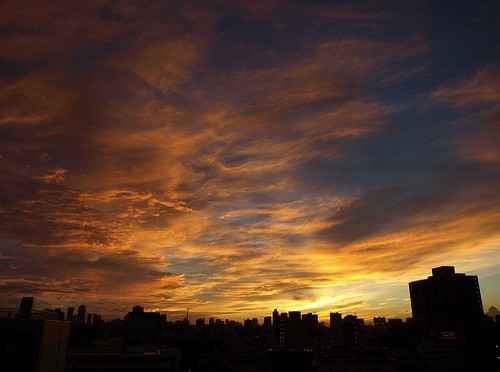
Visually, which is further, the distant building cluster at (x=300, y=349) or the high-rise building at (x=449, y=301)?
the high-rise building at (x=449, y=301)

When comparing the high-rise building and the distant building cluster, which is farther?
the high-rise building

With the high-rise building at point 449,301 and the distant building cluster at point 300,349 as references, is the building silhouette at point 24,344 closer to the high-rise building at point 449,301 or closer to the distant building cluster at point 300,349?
the distant building cluster at point 300,349

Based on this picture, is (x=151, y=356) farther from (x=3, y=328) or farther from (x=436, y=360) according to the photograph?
(x=436, y=360)

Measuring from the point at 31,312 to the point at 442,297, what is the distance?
554 ft

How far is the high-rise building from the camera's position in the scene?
15400cm

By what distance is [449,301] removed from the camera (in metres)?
156

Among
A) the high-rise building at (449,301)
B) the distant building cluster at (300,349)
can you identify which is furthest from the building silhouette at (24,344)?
Answer: the high-rise building at (449,301)

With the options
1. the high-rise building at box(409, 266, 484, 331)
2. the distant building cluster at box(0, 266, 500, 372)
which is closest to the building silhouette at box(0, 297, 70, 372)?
the distant building cluster at box(0, 266, 500, 372)

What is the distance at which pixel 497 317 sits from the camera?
19125cm

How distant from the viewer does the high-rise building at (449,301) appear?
154000 millimetres

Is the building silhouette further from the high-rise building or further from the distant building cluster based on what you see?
the high-rise building

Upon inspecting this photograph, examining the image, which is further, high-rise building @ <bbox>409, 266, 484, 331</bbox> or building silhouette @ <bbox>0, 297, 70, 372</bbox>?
high-rise building @ <bbox>409, 266, 484, 331</bbox>

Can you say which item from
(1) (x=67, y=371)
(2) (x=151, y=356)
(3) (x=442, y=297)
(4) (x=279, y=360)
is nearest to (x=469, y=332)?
(3) (x=442, y=297)

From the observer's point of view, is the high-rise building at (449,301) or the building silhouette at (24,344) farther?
the high-rise building at (449,301)
